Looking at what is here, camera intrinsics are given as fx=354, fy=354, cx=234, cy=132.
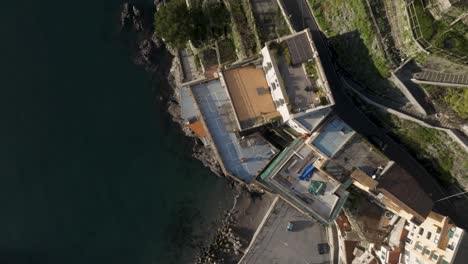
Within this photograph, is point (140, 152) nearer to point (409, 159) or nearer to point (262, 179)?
point (262, 179)

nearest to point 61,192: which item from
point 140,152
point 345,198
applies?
point 140,152

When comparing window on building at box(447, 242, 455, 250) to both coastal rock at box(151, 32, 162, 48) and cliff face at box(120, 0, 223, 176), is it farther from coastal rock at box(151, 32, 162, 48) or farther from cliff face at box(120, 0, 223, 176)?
coastal rock at box(151, 32, 162, 48)

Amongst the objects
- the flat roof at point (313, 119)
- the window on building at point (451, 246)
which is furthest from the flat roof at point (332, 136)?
the window on building at point (451, 246)

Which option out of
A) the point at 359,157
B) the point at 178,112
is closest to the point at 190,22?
the point at 178,112

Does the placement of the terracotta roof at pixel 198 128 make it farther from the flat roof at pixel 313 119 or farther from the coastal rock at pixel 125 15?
the coastal rock at pixel 125 15

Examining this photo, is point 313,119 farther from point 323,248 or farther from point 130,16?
point 130,16

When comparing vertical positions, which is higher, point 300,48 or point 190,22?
point 190,22
